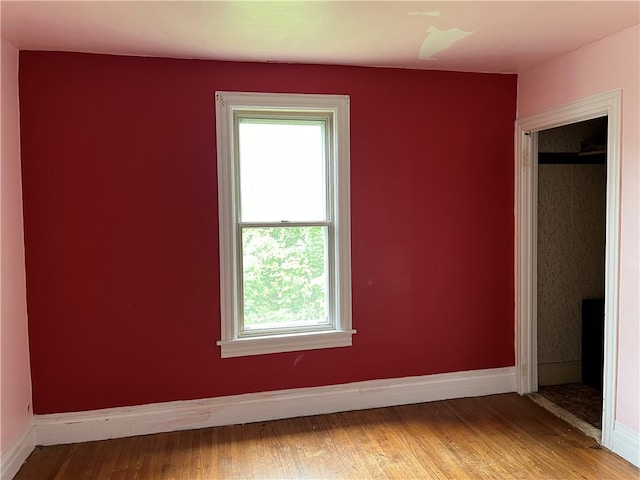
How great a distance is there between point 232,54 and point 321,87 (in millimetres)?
616

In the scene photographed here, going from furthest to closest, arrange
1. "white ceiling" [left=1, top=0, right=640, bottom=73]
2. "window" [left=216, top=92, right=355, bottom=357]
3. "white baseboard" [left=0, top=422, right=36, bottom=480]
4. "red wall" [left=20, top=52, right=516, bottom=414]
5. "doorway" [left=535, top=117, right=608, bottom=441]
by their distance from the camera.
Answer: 1. "doorway" [left=535, top=117, right=608, bottom=441]
2. "window" [left=216, top=92, right=355, bottom=357]
3. "red wall" [left=20, top=52, right=516, bottom=414]
4. "white baseboard" [left=0, top=422, right=36, bottom=480]
5. "white ceiling" [left=1, top=0, right=640, bottom=73]

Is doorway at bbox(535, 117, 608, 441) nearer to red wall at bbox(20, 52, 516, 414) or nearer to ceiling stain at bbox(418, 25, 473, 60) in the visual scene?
red wall at bbox(20, 52, 516, 414)

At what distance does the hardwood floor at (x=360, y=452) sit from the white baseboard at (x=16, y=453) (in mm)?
50

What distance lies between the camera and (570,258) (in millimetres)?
3883

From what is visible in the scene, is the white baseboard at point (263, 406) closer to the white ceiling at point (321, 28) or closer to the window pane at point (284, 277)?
the window pane at point (284, 277)

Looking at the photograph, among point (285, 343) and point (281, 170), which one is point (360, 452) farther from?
point (281, 170)

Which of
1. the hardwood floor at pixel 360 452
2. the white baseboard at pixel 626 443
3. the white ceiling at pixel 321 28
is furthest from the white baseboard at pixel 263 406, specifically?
the white ceiling at pixel 321 28

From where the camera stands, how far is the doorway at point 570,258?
3773mm

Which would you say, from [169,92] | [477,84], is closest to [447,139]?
[477,84]

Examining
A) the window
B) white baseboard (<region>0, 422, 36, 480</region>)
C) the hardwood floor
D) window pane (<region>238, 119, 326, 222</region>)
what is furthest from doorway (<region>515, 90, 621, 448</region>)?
white baseboard (<region>0, 422, 36, 480</region>)

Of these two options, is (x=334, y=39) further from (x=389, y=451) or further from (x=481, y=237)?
(x=389, y=451)

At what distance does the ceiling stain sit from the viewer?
264 cm

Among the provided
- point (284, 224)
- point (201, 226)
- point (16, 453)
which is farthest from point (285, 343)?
point (16, 453)

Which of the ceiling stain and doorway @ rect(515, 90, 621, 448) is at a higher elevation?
the ceiling stain
